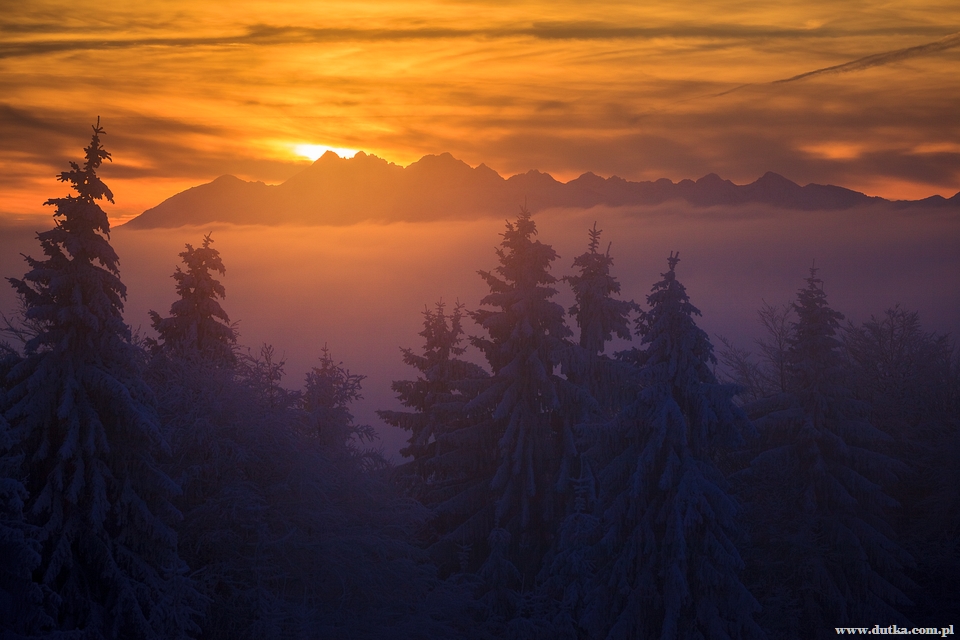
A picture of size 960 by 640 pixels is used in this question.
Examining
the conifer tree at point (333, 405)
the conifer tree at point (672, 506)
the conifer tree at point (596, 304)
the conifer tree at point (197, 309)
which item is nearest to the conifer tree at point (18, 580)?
the conifer tree at point (333, 405)

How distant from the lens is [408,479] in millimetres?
33000

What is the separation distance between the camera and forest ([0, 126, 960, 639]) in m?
16.5

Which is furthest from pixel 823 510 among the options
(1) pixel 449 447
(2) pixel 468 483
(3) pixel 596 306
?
(1) pixel 449 447

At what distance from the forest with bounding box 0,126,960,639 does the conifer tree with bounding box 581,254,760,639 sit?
8 centimetres

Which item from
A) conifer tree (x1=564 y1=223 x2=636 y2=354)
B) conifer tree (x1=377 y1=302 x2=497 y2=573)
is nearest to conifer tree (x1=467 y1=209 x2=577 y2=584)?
conifer tree (x1=377 y1=302 x2=497 y2=573)

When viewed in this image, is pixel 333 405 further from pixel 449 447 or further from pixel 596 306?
pixel 596 306

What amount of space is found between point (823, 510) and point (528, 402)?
1109 cm

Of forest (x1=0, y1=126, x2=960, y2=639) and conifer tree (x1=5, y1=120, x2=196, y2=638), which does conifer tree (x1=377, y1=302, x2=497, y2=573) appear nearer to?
forest (x1=0, y1=126, x2=960, y2=639)

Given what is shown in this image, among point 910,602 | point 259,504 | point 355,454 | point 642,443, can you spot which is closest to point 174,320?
point 355,454

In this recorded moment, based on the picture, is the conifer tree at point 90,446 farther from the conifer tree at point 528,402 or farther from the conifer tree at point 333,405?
the conifer tree at point 528,402

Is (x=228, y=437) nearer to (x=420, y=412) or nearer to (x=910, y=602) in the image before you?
(x=420, y=412)

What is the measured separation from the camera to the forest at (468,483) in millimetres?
16469

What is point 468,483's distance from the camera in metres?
30.6

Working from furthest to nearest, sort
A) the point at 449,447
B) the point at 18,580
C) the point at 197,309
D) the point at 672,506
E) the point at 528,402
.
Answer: the point at 449,447 → the point at 197,309 → the point at 528,402 → the point at 672,506 → the point at 18,580
